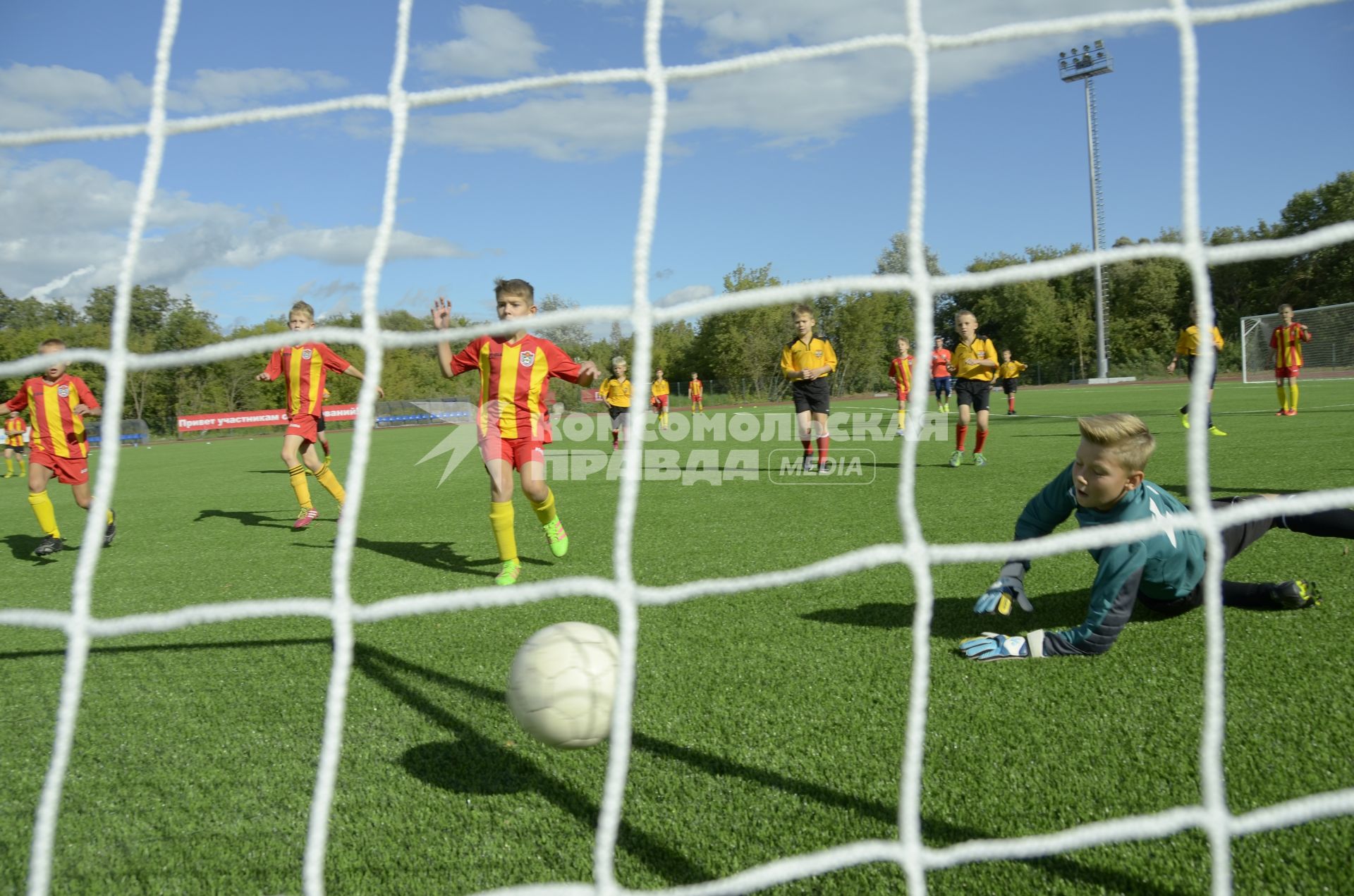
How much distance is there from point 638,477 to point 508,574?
280 centimetres

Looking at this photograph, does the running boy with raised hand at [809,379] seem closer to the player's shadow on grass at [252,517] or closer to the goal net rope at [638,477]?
the player's shadow on grass at [252,517]

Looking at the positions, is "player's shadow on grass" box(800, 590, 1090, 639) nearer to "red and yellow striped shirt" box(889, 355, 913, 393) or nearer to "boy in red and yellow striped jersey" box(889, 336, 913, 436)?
"boy in red and yellow striped jersey" box(889, 336, 913, 436)

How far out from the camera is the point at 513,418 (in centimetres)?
470

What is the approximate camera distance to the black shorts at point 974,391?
354 inches

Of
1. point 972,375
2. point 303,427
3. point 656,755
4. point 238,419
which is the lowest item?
point 656,755

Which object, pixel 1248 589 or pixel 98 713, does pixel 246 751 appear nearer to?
pixel 98 713

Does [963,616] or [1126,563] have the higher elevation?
[1126,563]

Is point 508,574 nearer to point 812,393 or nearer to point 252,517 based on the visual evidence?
point 252,517

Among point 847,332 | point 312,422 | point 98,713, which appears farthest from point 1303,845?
point 847,332

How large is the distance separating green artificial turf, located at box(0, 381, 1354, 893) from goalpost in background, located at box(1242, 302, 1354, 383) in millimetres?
24789

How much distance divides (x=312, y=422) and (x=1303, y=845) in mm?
6982

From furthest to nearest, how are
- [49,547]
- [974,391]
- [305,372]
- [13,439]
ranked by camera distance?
[13,439]
[974,391]
[305,372]
[49,547]

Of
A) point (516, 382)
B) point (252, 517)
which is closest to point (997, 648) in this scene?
point (516, 382)

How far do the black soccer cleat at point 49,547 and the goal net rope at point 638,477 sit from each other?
555cm
